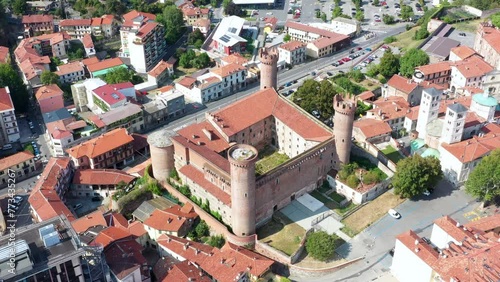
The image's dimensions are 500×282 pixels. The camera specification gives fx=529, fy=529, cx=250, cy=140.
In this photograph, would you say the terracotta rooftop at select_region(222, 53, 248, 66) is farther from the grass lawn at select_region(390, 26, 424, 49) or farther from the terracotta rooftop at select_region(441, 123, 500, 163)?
the terracotta rooftop at select_region(441, 123, 500, 163)

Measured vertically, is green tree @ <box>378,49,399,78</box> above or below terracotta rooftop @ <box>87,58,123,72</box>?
above

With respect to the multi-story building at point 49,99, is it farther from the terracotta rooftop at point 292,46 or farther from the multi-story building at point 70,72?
the terracotta rooftop at point 292,46

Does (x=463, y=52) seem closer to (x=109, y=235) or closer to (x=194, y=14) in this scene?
(x=194, y=14)

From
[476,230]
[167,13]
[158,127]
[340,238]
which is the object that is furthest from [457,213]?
[167,13]

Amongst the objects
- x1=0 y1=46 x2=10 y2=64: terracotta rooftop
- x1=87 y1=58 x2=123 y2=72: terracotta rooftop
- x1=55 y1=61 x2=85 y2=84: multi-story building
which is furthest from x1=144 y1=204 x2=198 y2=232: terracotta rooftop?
x1=0 y1=46 x2=10 y2=64: terracotta rooftop

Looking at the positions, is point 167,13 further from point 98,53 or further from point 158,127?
point 158,127
